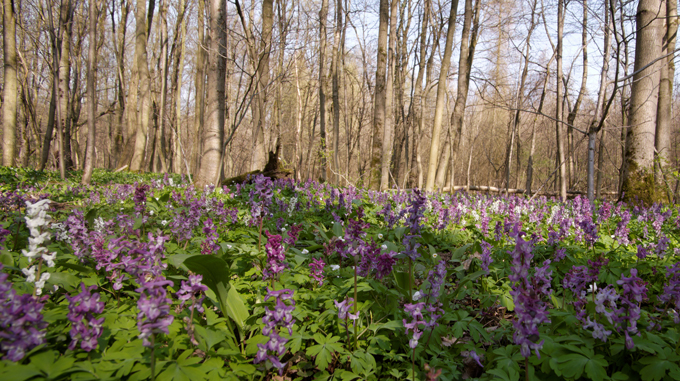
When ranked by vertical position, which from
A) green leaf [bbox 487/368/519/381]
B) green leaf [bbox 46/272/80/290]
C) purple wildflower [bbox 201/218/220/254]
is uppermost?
purple wildflower [bbox 201/218/220/254]

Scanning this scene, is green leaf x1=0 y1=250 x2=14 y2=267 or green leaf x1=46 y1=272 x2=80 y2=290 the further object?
green leaf x1=0 y1=250 x2=14 y2=267

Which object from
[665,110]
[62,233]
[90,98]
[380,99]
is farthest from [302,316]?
[665,110]

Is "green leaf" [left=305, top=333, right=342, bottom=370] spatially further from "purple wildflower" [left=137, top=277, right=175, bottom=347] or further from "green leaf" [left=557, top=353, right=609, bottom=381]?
"green leaf" [left=557, top=353, right=609, bottom=381]

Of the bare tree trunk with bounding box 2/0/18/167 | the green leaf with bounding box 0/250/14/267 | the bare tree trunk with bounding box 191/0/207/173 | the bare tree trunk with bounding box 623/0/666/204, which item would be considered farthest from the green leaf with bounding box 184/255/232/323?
the bare tree trunk with bounding box 2/0/18/167

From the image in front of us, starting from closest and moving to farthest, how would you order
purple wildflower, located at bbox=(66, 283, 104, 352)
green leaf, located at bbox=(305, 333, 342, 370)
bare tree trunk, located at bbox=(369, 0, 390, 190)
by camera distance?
purple wildflower, located at bbox=(66, 283, 104, 352) < green leaf, located at bbox=(305, 333, 342, 370) < bare tree trunk, located at bbox=(369, 0, 390, 190)

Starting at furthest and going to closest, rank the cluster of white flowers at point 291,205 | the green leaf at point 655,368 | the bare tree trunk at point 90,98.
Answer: the bare tree trunk at point 90,98
the cluster of white flowers at point 291,205
the green leaf at point 655,368

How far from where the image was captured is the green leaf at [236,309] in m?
1.90

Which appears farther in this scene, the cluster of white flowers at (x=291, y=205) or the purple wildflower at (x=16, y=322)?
the cluster of white flowers at (x=291, y=205)

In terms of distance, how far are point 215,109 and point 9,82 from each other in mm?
8957

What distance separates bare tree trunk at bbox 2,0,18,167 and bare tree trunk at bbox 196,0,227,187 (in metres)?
8.37

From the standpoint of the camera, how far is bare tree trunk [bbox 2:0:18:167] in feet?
35.0

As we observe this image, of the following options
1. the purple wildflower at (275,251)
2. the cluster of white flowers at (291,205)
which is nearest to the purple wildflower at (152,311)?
the purple wildflower at (275,251)

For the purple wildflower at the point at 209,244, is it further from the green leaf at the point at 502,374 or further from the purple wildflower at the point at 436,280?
the green leaf at the point at 502,374

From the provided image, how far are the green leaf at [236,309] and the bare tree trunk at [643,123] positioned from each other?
8457mm
